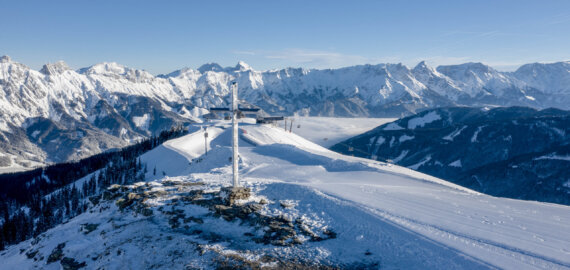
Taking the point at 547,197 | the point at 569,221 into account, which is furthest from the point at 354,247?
the point at 547,197

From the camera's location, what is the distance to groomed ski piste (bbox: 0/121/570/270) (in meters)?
22.2

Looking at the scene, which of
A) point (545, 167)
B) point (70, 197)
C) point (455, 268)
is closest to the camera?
point (455, 268)

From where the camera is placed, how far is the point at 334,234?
26.2 meters

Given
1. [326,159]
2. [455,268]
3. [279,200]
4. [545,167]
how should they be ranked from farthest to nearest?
[545,167] → [326,159] → [279,200] → [455,268]

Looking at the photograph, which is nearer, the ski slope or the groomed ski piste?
the groomed ski piste

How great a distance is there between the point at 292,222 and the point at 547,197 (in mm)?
163320

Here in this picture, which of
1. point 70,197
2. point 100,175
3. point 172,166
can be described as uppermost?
point 172,166

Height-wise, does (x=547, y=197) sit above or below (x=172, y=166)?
below

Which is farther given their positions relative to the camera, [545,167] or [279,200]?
[545,167]

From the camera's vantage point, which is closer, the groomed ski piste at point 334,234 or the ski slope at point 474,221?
the groomed ski piste at point 334,234

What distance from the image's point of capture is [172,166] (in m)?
90.9

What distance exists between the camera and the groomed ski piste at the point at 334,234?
22.2 metres

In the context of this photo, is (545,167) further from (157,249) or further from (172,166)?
(157,249)

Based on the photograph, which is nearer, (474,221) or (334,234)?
(334,234)
